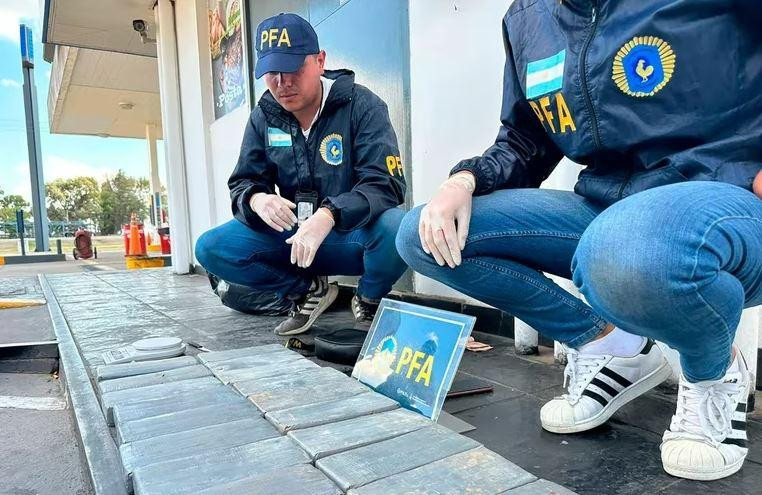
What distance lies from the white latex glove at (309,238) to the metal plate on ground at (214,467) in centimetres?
77

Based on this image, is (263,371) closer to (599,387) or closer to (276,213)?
(276,213)

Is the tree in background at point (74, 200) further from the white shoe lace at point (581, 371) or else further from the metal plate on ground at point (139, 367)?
the white shoe lace at point (581, 371)

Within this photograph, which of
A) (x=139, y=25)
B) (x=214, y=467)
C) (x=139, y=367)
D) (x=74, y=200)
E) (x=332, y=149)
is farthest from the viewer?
(x=74, y=200)

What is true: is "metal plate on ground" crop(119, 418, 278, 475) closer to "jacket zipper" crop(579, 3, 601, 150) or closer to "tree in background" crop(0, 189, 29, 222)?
"jacket zipper" crop(579, 3, 601, 150)

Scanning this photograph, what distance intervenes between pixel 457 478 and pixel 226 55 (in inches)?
167

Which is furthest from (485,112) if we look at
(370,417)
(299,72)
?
(370,417)

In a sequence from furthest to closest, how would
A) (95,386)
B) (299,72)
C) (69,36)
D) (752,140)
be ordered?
(69,36) → (299,72) → (95,386) → (752,140)

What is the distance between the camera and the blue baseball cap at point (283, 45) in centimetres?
187

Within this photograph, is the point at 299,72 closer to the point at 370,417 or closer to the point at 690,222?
the point at 370,417

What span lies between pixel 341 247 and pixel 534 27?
3.79 ft

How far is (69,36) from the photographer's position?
19.8 ft

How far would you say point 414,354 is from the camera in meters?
1.27

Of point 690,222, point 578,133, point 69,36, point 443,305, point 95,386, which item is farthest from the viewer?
point 69,36

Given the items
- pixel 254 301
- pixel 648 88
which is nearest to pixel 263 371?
pixel 648 88
